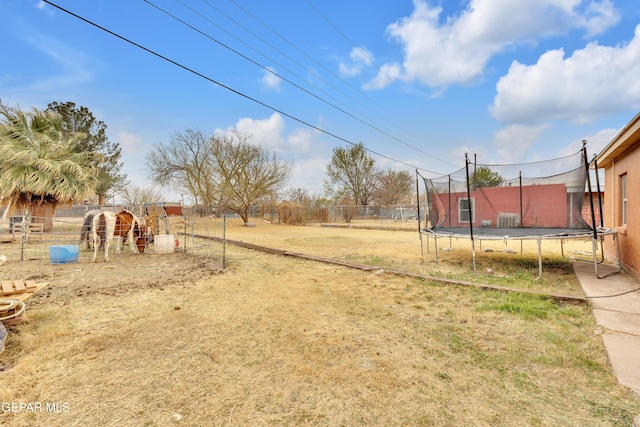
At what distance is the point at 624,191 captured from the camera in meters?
6.25

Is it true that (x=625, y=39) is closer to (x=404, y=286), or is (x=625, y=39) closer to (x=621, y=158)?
(x=621, y=158)

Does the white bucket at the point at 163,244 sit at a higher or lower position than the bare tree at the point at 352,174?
lower

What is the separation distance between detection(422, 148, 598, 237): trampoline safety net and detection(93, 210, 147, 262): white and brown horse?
8.07 meters

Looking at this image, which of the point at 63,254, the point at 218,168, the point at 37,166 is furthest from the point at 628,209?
the point at 218,168

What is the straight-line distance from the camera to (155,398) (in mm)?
1852

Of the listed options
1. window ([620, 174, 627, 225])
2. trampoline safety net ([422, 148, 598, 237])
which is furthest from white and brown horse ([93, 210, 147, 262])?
window ([620, 174, 627, 225])

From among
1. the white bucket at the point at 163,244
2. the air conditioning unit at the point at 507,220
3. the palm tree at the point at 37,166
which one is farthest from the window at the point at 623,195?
the palm tree at the point at 37,166

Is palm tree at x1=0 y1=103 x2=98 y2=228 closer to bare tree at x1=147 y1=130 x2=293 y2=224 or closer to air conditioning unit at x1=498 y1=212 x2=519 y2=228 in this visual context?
bare tree at x1=147 y1=130 x2=293 y2=224

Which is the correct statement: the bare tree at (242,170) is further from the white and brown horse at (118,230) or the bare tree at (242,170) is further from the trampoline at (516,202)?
the trampoline at (516,202)

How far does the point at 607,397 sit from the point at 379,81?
17525mm

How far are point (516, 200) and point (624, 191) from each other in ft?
7.70

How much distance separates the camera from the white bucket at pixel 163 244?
26.5 feet

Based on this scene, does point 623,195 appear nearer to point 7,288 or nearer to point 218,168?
point 7,288

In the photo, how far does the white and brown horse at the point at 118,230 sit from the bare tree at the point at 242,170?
1120cm
